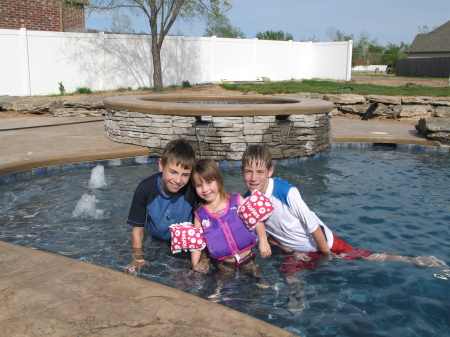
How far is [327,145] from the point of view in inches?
351

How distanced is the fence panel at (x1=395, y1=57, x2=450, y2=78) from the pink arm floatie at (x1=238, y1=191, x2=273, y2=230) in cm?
3531

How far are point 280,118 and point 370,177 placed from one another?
6.33ft

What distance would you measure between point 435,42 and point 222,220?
5516 centimetres

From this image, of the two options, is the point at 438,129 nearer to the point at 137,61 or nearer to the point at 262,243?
the point at 262,243

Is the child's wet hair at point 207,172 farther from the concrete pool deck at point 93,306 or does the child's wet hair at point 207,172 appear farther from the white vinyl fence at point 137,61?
the white vinyl fence at point 137,61

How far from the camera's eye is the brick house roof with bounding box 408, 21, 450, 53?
49.2 meters

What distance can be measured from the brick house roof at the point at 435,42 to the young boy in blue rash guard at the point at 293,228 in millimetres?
51368

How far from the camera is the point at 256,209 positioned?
3.29 metres

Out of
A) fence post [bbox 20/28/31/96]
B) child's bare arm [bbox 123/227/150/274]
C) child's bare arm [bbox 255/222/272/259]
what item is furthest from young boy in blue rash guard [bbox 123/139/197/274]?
fence post [bbox 20/28/31/96]

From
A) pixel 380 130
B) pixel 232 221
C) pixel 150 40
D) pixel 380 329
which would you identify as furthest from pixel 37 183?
pixel 150 40

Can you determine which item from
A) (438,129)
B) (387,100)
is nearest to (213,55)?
(387,100)

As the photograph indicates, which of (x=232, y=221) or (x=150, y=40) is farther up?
(x=150, y=40)

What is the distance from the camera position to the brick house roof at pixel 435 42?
161 ft

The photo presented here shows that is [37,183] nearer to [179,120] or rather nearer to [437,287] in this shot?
[179,120]
